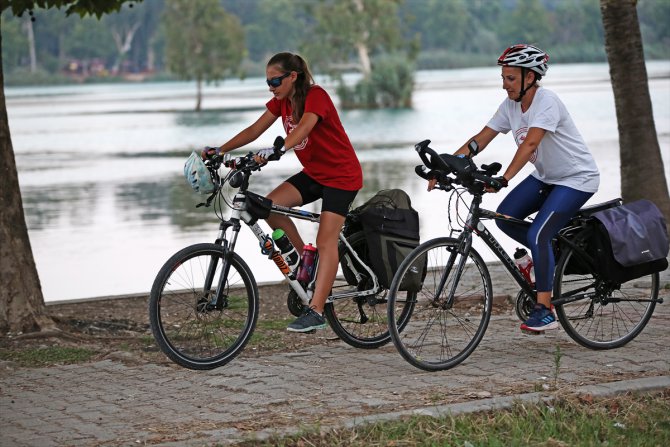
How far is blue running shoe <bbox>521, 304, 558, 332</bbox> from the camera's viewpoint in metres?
7.59

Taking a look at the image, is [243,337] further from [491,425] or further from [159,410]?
[491,425]

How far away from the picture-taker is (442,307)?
746 centimetres

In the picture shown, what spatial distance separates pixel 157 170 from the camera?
30.0 meters

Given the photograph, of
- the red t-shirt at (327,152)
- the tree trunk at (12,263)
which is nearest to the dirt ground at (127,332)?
the tree trunk at (12,263)

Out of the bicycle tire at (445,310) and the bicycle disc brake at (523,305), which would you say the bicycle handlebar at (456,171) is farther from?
the bicycle disc brake at (523,305)

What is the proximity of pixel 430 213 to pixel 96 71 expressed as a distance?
371 ft

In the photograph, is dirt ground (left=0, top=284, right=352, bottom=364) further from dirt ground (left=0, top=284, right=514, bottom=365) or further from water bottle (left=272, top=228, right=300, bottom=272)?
water bottle (left=272, top=228, right=300, bottom=272)

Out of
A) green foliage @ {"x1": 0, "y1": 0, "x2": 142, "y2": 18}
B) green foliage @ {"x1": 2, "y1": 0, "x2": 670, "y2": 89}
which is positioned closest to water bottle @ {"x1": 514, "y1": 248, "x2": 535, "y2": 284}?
green foliage @ {"x1": 0, "y1": 0, "x2": 142, "y2": 18}

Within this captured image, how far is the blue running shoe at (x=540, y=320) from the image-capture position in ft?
24.9

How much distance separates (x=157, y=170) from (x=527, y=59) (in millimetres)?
23260

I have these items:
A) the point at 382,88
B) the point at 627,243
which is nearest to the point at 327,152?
the point at 627,243

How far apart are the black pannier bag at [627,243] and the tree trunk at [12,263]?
3.94 meters

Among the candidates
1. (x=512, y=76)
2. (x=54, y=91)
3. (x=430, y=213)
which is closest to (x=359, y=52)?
(x=54, y=91)

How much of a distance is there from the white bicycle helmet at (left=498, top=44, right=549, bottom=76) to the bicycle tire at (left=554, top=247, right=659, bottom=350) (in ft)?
3.71
